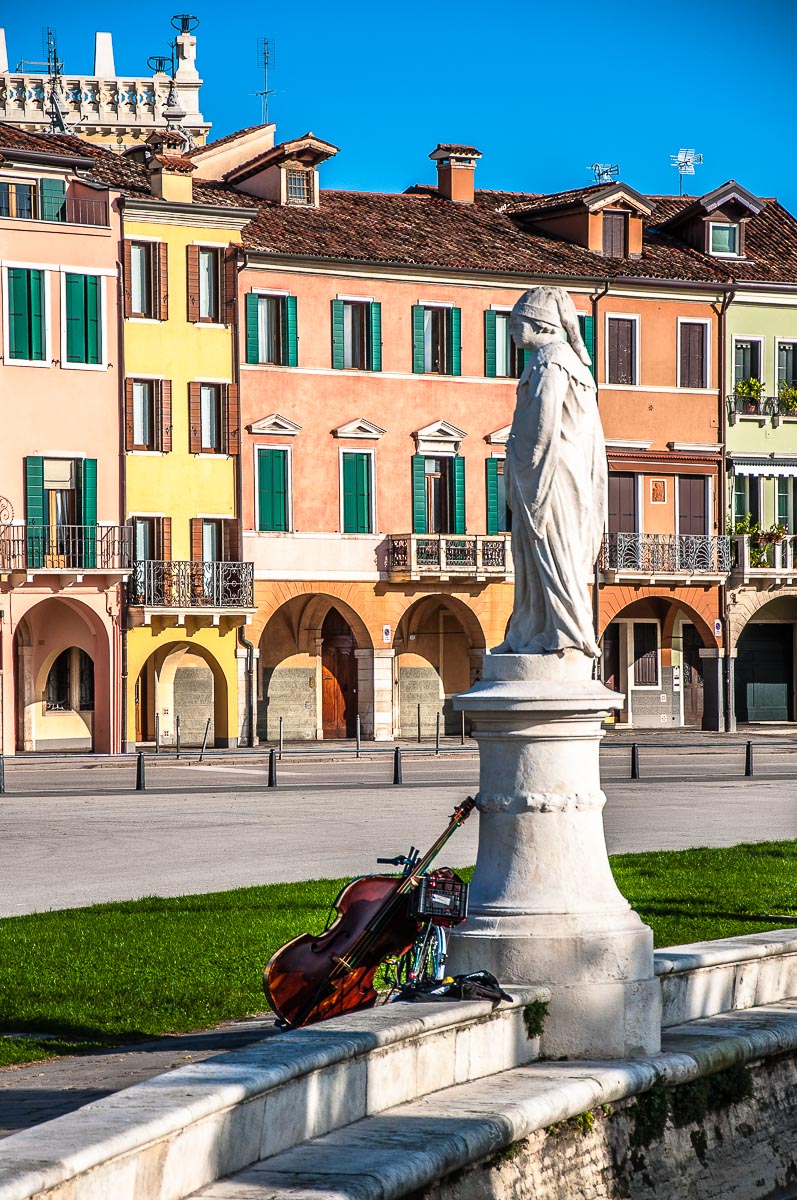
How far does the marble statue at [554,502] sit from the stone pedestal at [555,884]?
25cm

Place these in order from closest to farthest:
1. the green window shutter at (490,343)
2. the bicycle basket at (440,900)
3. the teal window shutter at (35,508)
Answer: the bicycle basket at (440,900), the teal window shutter at (35,508), the green window shutter at (490,343)

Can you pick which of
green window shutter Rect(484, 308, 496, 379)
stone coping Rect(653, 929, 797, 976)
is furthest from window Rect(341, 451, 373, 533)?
stone coping Rect(653, 929, 797, 976)

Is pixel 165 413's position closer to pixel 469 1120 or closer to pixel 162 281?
pixel 162 281

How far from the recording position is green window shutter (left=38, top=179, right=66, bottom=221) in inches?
1630

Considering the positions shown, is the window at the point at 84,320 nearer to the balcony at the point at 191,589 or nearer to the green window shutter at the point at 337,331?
the balcony at the point at 191,589

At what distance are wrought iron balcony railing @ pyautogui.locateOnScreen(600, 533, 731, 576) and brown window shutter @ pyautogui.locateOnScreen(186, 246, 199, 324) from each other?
11398 mm

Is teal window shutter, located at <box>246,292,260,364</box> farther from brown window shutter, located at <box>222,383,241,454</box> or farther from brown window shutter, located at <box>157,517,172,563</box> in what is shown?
brown window shutter, located at <box>157,517,172,563</box>

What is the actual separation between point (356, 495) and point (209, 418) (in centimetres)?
389

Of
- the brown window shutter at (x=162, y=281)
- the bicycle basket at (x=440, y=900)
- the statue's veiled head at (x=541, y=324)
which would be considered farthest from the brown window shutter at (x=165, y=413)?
the bicycle basket at (x=440, y=900)

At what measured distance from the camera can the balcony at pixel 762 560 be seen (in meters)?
49.1

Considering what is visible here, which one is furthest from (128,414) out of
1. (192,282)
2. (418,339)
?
(418,339)

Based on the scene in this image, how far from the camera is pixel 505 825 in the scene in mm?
8250

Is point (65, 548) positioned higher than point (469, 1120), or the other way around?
point (65, 548)

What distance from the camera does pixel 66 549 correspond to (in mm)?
41031
